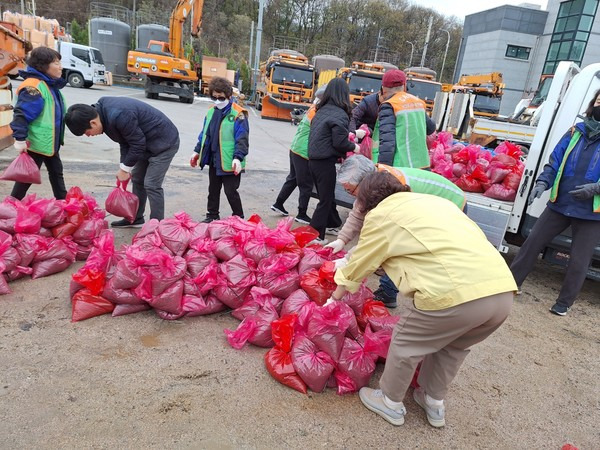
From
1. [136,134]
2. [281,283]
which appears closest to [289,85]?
[136,134]

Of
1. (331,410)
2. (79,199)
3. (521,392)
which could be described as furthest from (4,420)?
(521,392)

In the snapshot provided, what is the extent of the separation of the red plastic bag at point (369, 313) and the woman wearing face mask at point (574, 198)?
174 centimetres

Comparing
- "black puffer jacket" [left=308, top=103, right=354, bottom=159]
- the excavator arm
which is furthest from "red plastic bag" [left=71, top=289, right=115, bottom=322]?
the excavator arm

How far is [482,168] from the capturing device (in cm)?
458

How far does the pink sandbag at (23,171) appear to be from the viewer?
→ 366 centimetres

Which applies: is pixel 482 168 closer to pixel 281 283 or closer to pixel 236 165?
pixel 236 165

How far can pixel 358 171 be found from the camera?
8.41 ft

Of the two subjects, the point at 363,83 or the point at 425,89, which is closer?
the point at 363,83

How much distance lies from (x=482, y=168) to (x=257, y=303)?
3.08 m

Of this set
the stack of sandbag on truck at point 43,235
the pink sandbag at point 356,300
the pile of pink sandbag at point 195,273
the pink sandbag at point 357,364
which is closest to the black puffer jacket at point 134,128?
the stack of sandbag on truck at point 43,235

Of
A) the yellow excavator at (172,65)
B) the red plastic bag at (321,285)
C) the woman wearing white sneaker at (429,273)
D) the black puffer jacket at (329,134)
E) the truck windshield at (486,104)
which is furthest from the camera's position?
the yellow excavator at (172,65)

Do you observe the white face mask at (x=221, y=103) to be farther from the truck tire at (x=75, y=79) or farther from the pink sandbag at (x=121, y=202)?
the truck tire at (x=75, y=79)

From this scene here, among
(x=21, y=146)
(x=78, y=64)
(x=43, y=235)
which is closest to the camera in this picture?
(x=43, y=235)

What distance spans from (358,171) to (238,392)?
143cm
